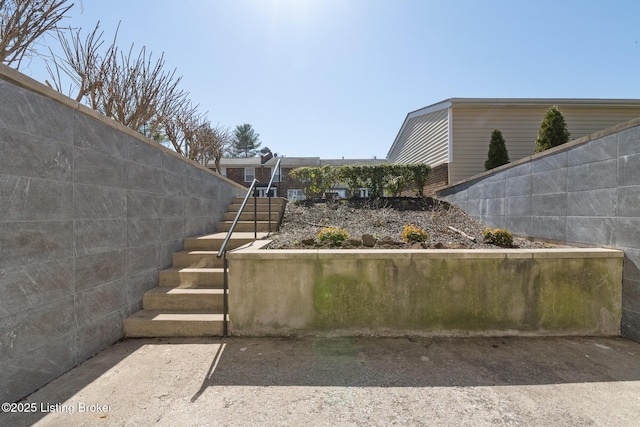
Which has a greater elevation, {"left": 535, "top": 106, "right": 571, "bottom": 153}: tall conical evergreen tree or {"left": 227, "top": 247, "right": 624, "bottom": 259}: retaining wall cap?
{"left": 535, "top": 106, "right": 571, "bottom": 153}: tall conical evergreen tree

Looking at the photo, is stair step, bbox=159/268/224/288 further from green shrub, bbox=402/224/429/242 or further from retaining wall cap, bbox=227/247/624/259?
green shrub, bbox=402/224/429/242

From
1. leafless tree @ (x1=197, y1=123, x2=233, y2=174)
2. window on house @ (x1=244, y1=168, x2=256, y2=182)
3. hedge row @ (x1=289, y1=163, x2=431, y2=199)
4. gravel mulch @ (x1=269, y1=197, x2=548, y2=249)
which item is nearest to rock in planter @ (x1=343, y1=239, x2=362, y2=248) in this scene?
gravel mulch @ (x1=269, y1=197, x2=548, y2=249)

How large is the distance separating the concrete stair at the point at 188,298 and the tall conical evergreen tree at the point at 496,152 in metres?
7.47

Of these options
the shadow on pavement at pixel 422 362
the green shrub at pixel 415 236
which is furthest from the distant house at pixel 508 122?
the shadow on pavement at pixel 422 362

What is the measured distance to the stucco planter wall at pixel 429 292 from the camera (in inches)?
126

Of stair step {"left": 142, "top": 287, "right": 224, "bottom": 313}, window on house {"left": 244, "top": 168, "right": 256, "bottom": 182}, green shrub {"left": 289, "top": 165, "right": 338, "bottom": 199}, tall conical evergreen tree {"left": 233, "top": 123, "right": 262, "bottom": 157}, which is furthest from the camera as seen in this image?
tall conical evergreen tree {"left": 233, "top": 123, "right": 262, "bottom": 157}

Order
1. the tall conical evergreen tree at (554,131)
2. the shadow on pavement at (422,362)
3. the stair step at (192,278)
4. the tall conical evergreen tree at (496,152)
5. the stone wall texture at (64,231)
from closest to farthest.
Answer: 1. the stone wall texture at (64,231)
2. the shadow on pavement at (422,362)
3. the stair step at (192,278)
4. the tall conical evergreen tree at (554,131)
5. the tall conical evergreen tree at (496,152)

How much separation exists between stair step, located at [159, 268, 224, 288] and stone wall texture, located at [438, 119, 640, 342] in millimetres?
5033

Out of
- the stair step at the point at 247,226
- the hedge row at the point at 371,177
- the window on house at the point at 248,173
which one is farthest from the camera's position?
the window on house at the point at 248,173

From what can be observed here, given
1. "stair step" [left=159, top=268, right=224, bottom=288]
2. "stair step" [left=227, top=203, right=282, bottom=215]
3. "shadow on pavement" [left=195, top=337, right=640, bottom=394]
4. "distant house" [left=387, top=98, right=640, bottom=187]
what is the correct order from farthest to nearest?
"distant house" [left=387, top=98, right=640, bottom=187], "stair step" [left=227, top=203, right=282, bottom=215], "stair step" [left=159, top=268, right=224, bottom=288], "shadow on pavement" [left=195, top=337, right=640, bottom=394]

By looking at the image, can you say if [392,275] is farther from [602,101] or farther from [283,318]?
[602,101]

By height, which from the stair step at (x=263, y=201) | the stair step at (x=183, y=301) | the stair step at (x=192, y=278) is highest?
the stair step at (x=263, y=201)

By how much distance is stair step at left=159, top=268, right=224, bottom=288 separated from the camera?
3.71 m

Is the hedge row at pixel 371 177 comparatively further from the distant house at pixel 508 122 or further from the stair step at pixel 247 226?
the stair step at pixel 247 226
